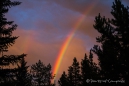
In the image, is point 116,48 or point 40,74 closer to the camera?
point 116,48

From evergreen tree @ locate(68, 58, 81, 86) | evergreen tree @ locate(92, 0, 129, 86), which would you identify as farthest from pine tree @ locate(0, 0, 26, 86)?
evergreen tree @ locate(68, 58, 81, 86)

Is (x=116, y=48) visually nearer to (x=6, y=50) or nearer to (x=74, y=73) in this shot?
(x=6, y=50)

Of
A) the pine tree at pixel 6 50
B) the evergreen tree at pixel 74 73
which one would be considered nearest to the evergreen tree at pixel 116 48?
the pine tree at pixel 6 50

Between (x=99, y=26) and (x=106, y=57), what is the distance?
8.48 feet

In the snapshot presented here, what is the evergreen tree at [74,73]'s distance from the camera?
53369 mm

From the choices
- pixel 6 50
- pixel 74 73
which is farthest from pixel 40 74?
pixel 6 50

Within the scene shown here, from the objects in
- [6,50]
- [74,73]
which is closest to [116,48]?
[6,50]

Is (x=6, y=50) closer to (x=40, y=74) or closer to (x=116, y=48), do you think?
(x=116, y=48)

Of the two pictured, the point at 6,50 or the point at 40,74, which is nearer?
the point at 6,50

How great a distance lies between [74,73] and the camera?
185 feet

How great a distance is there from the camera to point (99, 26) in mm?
13312

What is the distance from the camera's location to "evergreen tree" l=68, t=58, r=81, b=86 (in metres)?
53.4

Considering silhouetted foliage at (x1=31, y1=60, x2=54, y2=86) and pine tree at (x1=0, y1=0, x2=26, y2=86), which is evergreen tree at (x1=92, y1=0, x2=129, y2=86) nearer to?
pine tree at (x1=0, y1=0, x2=26, y2=86)

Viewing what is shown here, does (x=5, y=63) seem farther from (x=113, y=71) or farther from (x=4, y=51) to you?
(x=113, y=71)
